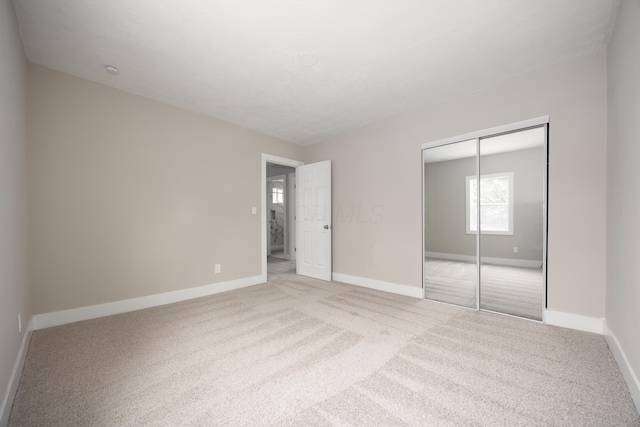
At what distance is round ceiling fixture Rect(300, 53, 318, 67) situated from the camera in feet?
7.84

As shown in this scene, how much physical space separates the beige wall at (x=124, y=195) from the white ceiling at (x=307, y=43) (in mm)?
373

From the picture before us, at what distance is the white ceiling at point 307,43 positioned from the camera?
1.87 meters

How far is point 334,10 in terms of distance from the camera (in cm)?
188

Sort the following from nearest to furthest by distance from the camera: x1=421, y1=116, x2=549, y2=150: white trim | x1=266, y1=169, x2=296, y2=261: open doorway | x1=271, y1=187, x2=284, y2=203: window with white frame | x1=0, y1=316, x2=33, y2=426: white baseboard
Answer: x1=0, y1=316, x2=33, y2=426: white baseboard
x1=421, y1=116, x2=549, y2=150: white trim
x1=266, y1=169, x2=296, y2=261: open doorway
x1=271, y1=187, x2=284, y2=203: window with white frame

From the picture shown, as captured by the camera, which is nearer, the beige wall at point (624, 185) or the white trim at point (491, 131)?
the beige wall at point (624, 185)

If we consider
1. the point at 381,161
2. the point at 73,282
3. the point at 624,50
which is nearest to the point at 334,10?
the point at 624,50

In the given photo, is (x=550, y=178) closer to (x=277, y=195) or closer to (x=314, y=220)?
(x=314, y=220)

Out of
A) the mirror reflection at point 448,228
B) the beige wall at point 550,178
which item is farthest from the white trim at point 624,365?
the mirror reflection at point 448,228

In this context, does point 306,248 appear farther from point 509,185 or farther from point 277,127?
point 509,185

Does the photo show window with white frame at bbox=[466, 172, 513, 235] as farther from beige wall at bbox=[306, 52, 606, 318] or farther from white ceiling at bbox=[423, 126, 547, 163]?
beige wall at bbox=[306, 52, 606, 318]

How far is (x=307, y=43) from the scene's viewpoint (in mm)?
2230

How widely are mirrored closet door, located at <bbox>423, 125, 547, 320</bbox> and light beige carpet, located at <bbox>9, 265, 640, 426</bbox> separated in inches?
16.9

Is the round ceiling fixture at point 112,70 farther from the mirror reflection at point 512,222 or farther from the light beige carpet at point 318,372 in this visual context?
the mirror reflection at point 512,222

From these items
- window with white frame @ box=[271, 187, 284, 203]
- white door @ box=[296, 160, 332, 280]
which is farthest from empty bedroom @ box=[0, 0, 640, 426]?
window with white frame @ box=[271, 187, 284, 203]
